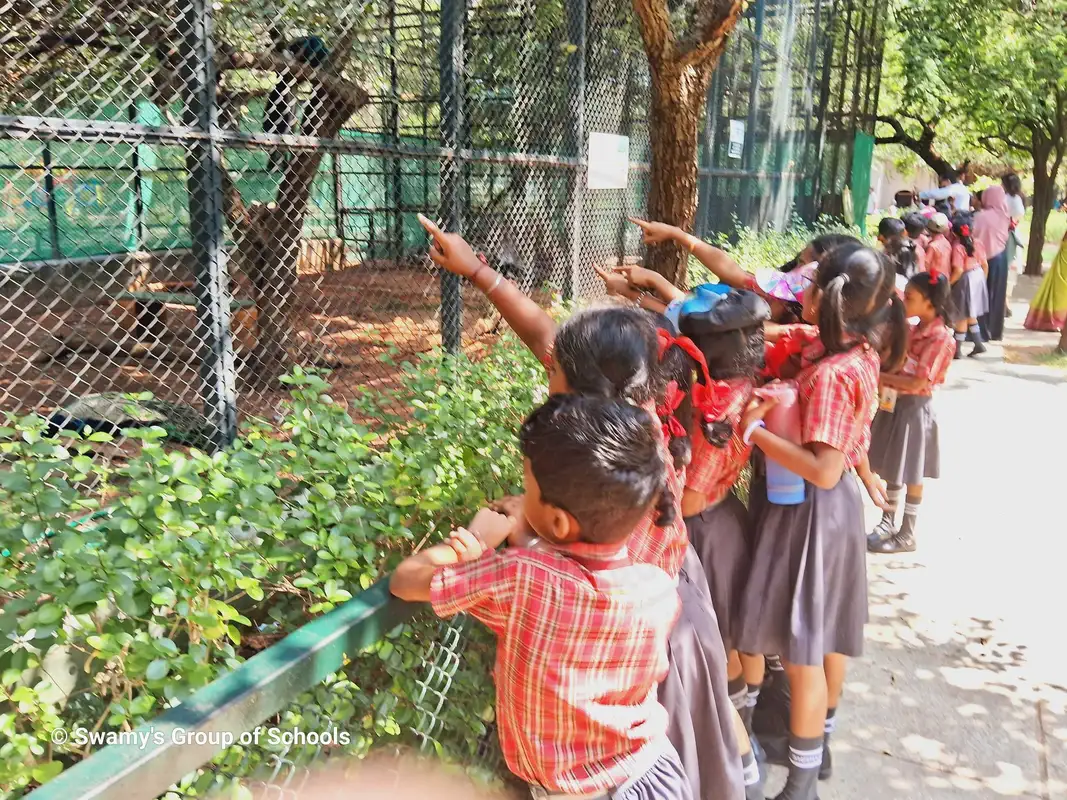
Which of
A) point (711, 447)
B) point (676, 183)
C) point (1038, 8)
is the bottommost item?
point (711, 447)

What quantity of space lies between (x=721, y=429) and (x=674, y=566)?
17.2 inches

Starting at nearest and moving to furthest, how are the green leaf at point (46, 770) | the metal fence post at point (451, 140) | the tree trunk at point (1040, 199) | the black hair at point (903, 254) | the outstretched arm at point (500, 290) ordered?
the green leaf at point (46, 770) → the outstretched arm at point (500, 290) → the metal fence post at point (451, 140) → the black hair at point (903, 254) → the tree trunk at point (1040, 199)

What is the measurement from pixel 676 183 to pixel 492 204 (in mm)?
1889

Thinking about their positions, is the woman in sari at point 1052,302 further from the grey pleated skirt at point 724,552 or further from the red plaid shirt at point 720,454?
the red plaid shirt at point 720,454

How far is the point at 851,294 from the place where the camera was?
7.94 feet

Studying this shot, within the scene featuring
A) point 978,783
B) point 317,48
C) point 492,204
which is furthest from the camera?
point 492,204

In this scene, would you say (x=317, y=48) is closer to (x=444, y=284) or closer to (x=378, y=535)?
(x=444, y=284)

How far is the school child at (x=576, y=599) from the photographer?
1422 mm

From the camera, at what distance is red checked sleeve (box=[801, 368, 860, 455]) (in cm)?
228

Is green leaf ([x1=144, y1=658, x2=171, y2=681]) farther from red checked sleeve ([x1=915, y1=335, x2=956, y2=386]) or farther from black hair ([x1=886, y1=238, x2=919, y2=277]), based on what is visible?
black hair ([x1=886, y1=238, x2=919, y2=277])

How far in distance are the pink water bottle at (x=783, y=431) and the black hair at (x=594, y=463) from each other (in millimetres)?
914

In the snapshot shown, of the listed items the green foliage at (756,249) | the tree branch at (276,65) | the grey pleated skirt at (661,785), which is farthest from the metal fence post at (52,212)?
the grey pleated skirt at (661,785)

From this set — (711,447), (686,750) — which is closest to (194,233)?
(711,447)

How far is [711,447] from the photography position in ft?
7.48
